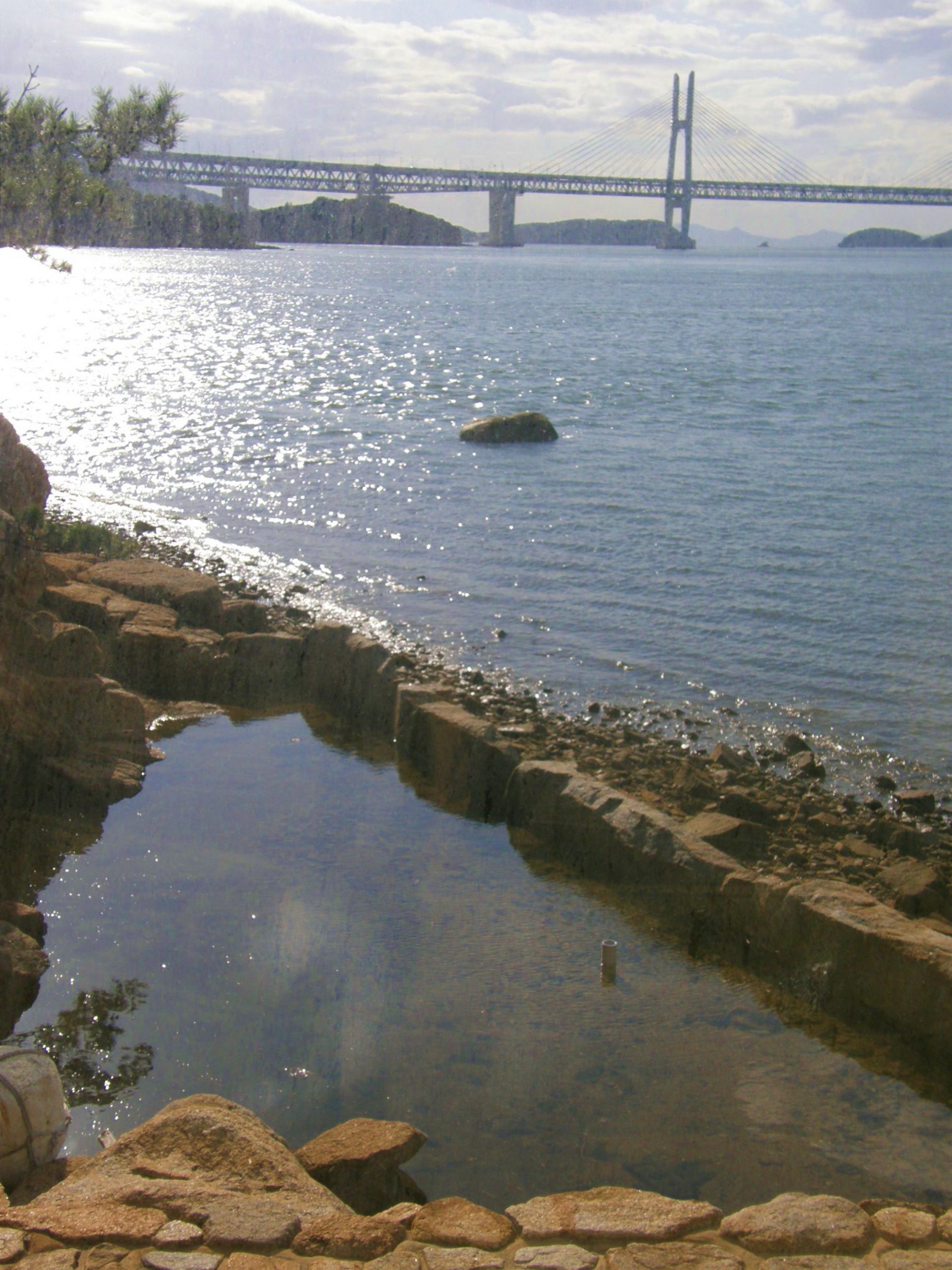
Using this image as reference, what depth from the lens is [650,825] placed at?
662 cm

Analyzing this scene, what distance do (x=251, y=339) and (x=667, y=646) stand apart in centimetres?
3808

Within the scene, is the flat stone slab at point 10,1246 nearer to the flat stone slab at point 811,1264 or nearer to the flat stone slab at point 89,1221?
the flat stone slab at point 89,1221

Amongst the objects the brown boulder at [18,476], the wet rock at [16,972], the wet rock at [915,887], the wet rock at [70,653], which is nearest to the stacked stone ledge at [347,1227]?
the wet rock at [16,972]

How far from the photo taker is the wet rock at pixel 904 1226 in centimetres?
348

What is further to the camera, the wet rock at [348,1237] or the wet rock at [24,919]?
the wet rock at [24,919]

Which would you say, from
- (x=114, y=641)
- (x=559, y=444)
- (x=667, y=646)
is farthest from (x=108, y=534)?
(x=559, y=444)

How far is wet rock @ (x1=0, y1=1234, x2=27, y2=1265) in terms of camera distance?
306 cm

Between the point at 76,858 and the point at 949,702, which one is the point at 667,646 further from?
the point at 76,858

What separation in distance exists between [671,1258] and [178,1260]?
1.33m

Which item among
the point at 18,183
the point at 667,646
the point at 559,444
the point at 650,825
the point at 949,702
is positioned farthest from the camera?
the point at 559,444

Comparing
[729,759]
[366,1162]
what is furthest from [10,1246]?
[729,759]

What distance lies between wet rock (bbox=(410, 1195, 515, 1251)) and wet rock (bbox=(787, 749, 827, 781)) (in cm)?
530

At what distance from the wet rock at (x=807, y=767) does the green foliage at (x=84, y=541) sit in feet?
23.8

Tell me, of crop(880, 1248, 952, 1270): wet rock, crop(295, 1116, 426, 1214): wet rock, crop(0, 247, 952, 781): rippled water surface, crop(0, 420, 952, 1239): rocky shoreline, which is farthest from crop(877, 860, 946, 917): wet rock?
crop(295, 1116, 426, 1214): wet rock
